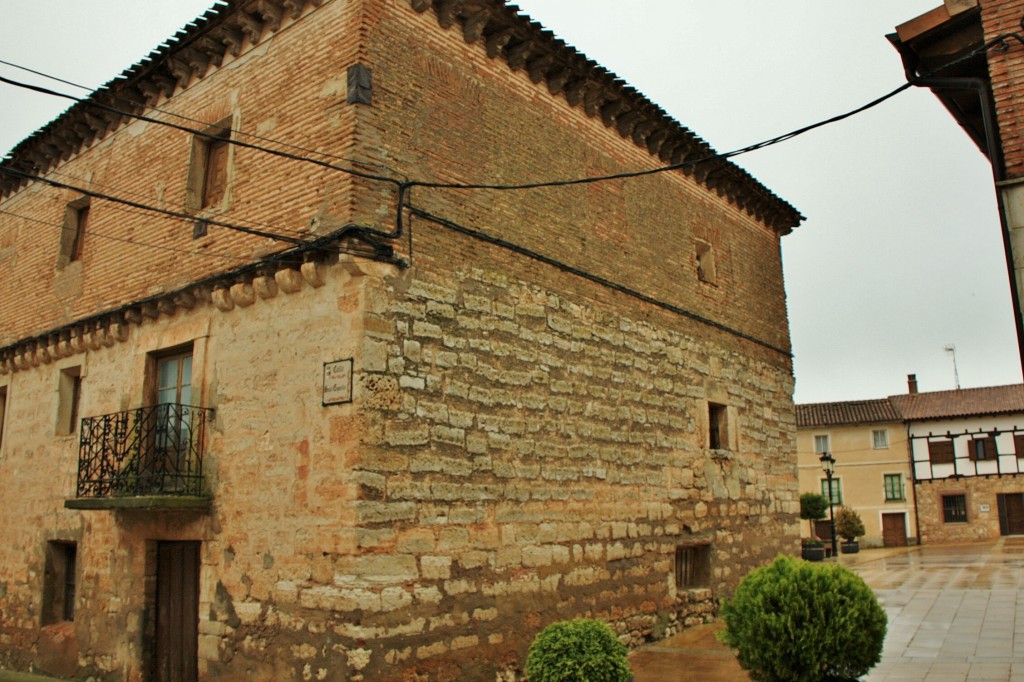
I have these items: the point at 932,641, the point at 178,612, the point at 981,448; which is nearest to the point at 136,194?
the point at 178,612

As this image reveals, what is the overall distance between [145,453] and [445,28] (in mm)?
5526

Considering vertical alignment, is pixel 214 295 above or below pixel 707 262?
below

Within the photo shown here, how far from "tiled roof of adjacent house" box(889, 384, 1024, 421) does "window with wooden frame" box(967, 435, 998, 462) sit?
107 centimetres

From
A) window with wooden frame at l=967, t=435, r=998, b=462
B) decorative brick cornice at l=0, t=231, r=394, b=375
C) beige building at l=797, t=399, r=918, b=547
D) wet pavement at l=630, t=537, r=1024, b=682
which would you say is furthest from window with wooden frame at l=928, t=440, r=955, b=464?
decorative brick cornice at l=0, t=231, r=394, b=375

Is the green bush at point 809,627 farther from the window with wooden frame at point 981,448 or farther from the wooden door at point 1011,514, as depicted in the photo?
the wooden door at point 1011,514

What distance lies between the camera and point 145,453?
841cm

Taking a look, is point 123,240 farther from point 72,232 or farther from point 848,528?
point 848,528

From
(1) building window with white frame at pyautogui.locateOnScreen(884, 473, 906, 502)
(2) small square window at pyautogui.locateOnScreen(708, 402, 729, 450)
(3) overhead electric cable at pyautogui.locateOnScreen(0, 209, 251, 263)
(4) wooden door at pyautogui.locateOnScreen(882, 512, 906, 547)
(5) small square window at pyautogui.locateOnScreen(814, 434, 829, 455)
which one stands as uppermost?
(3) overhead electric cable at pyautogui.locateOnScreen(0, 209, 251, 263)

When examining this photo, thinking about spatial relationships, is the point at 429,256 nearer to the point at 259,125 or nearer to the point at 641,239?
the point at 259,125

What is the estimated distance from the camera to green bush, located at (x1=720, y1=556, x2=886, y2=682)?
6676 millimetres

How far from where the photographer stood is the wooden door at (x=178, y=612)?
317 inches

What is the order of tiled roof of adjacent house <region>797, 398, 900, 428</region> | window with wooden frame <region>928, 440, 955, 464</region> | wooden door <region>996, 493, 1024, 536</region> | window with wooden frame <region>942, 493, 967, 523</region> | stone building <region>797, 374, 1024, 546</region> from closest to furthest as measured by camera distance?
1. wooden door <region>996, 493, 1024, 536</region>
2. stone building <region>797, 374, 1024, 546</region>
3. window with wooden frame <region>942, 493, 967, 523</region>
4. window with wooden frame <region>928, 440, 955, 464</region>
5. tiled roof of adjacent house <region>797, 398, 900, 428</region>

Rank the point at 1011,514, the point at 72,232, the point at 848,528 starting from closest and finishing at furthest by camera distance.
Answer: the point at 72,232, the point at 848,528, the point at 1011,514

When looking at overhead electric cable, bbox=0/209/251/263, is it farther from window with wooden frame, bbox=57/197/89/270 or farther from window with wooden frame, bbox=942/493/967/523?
window with wooden frame, bbox=942/493/967/523
